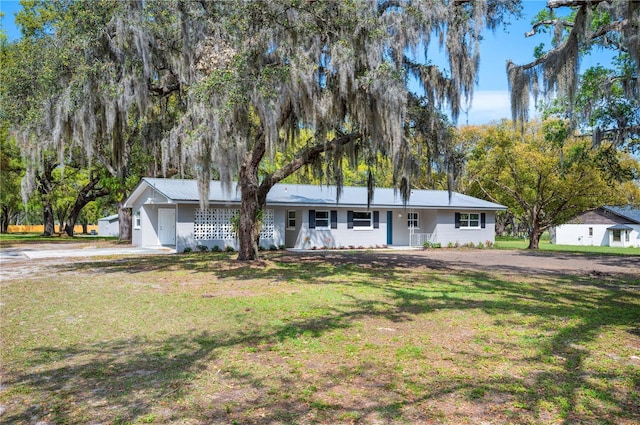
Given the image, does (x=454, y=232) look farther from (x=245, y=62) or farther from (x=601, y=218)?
(x=601, y=218)

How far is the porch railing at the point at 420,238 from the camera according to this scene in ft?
86.1

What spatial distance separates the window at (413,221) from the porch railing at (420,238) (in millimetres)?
644

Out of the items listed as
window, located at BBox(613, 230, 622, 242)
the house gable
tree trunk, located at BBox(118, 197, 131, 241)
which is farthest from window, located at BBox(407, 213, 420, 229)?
window, located at BBox(613, 230, 622, 242)

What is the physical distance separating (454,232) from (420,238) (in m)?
1.97

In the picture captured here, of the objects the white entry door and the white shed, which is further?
the white shed

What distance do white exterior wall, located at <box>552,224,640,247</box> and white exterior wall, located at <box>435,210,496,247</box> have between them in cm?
1686

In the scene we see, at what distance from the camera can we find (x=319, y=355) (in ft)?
16.4

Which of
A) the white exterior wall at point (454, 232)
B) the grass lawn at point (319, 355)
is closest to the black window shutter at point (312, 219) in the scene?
the white exterior wall at point (454, 232)

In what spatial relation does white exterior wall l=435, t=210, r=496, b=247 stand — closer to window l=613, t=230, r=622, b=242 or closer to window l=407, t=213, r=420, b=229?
window l=407, t=213, r=420, b=229

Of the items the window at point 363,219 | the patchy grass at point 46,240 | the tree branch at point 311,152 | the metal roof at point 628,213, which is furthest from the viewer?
the metal roof at point 628,213

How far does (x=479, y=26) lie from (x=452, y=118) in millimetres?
3024

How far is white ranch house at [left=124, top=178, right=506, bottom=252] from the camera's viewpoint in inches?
824

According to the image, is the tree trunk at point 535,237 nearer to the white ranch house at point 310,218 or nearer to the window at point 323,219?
the white ranch house at point 310,218

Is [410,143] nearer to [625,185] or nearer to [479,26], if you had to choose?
[479,26]
